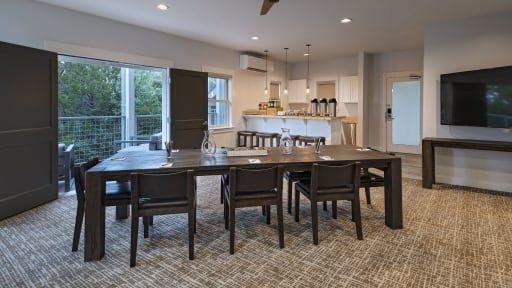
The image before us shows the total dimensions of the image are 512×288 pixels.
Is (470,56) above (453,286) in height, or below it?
above

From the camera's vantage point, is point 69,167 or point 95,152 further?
point 95,152

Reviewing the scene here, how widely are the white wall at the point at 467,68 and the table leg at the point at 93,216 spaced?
16.2ft

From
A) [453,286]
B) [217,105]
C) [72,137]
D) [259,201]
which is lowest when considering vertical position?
[453,286]

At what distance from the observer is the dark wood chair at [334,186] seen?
9.43ft

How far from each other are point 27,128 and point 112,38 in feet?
6.26

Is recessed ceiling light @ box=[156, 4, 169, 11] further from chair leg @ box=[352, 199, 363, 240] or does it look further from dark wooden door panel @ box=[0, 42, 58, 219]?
chair leg @ box=[352, 199, 363, 240]

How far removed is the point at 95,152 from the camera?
705cm

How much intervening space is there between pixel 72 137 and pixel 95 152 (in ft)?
1.86

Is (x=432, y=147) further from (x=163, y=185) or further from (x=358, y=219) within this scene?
(x=163, y=185)

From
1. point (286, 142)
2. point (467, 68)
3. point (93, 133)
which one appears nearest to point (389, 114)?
point (467, 68)

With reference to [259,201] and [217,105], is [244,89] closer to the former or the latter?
[217,105]

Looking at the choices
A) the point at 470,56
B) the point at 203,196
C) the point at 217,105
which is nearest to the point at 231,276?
the point at 203,196

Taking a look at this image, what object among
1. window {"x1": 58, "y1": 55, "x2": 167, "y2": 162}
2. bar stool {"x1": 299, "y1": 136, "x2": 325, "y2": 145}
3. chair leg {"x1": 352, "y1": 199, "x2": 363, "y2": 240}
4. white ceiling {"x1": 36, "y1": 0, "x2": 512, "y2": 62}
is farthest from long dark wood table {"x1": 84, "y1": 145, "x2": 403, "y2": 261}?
window {"x1": 58, "y1": 55, "x2": 167, "y2": 162}

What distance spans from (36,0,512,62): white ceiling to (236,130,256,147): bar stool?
6.72 ft
